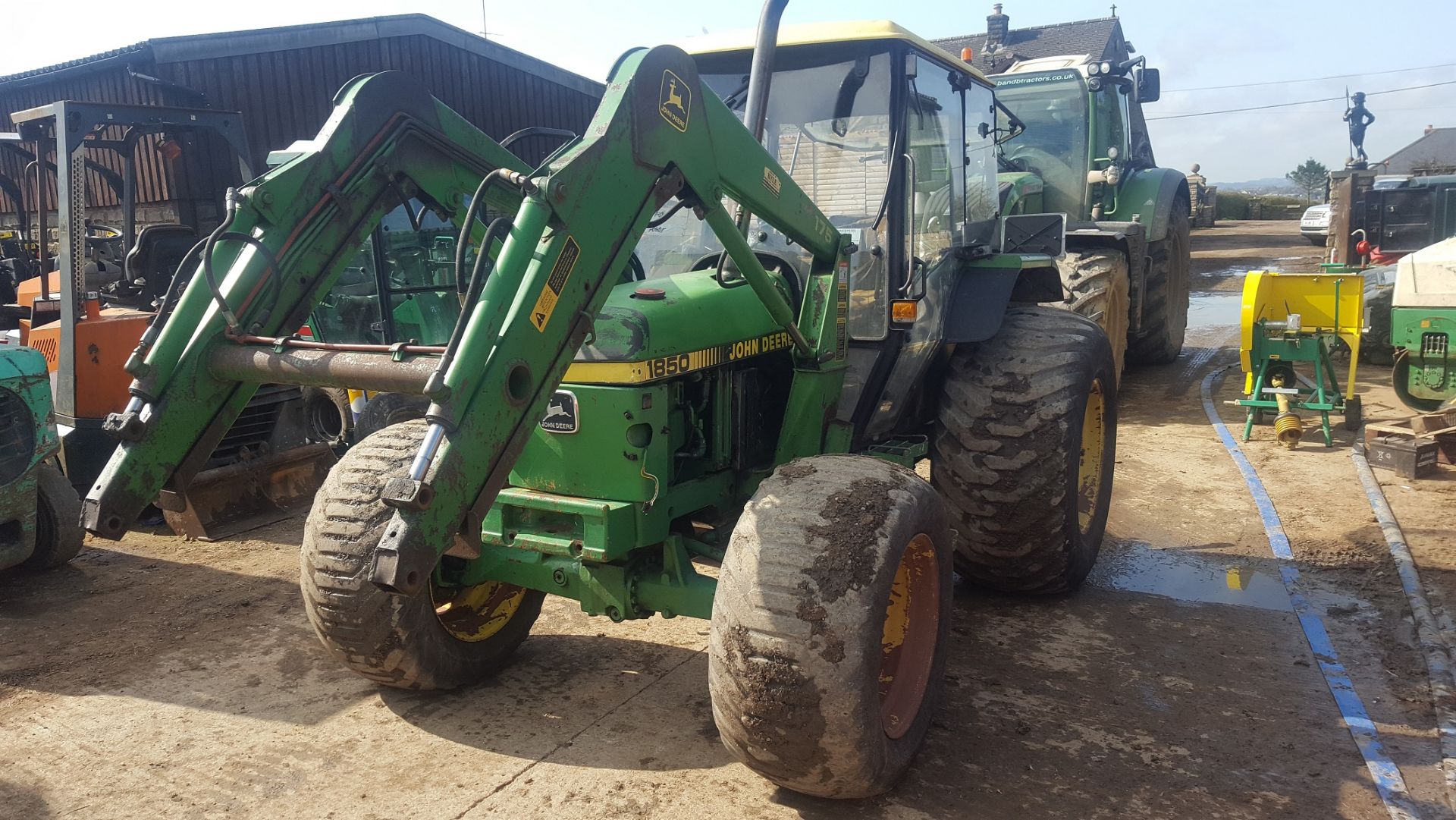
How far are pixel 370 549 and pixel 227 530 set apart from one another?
3.49m

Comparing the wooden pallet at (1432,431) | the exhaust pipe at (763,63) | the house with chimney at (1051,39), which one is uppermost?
the house with chimney at (1051,39)

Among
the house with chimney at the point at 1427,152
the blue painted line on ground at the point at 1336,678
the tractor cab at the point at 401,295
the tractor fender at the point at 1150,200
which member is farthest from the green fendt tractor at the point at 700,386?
the house with chimney at the point at 1427,152

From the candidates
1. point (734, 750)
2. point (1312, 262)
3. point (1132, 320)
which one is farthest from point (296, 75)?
point (1312, 262)

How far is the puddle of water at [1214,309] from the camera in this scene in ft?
46.5

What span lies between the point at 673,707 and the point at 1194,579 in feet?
9.16

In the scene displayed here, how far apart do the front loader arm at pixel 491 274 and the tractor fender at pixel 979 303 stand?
99 cm

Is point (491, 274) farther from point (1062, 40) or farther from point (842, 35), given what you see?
point (1062, 40)

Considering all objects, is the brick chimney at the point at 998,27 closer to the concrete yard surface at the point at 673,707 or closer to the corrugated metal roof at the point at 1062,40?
the corrugated metal roof at the point at 1062,40

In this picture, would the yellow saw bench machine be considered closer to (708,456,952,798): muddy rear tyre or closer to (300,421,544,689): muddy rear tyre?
(708,456,952,798): muddy rear tyre

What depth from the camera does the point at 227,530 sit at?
253 inches

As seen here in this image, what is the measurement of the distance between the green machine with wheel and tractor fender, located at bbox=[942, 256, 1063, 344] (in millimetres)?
4449

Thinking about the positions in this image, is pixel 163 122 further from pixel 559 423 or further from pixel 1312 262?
pixel 1312 262

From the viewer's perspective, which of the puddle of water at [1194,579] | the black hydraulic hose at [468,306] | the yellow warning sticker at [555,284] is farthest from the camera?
the puddle of water at [1194,579]

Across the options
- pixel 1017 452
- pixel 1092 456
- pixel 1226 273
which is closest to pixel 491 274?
pixel 1017 452
